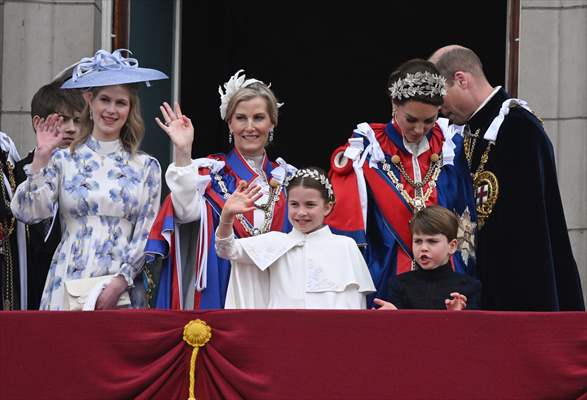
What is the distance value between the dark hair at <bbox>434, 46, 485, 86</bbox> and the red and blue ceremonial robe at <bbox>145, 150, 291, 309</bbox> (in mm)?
1077

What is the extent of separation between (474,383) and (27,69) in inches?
165

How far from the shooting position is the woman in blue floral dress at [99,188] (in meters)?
6.45

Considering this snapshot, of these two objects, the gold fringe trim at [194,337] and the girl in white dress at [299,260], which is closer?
the gold fringe trim at [194,337]

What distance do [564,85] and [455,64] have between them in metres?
1.52

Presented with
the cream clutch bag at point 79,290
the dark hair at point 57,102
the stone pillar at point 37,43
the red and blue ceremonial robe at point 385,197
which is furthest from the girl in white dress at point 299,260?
the stone pillar at point 37,43

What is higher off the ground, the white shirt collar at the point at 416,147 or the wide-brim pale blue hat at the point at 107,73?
the wide-brim pale blue hat at the point at 107,73

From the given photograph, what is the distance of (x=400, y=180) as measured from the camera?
6.84 meters

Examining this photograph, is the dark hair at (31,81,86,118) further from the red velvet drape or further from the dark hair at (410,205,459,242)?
the dark hair at (410,205,459,242)

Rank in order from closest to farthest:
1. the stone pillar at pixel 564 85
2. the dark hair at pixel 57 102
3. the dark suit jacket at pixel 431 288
Answer: the dark suit jacket at pixel 431 288 → the dark hair at pixel 57 102 → the stone pillar at pixel 564 85

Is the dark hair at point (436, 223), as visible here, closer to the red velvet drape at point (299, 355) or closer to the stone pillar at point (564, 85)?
the red velvet drape at point (299, 355)

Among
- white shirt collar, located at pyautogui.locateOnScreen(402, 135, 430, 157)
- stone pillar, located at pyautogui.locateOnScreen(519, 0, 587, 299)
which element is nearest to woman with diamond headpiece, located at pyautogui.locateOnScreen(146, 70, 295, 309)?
white shirt collar, located at pyautogui.locateOnScreen(402, 135, 430, 157)

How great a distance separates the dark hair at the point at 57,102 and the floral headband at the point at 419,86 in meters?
1.69

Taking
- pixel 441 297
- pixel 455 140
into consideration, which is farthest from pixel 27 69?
pixel 441 297

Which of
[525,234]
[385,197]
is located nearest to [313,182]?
[385,197]
